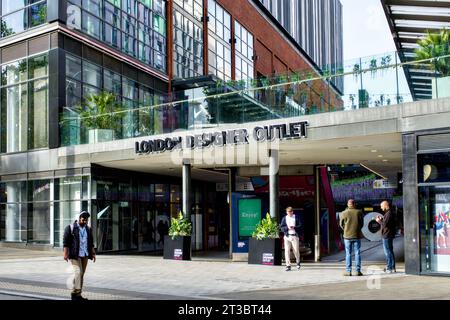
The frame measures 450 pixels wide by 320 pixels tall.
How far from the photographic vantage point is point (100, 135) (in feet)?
77.7

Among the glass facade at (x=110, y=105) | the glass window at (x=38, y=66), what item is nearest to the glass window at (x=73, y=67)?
the glass facade at (x=110, y=105)

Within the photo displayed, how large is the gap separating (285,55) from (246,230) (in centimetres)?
3785

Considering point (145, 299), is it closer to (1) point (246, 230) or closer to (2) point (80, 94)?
(1) point (246, 230)

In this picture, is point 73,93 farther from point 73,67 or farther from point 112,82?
point 112,82

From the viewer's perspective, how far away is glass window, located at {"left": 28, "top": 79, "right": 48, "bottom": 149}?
26.4 meters

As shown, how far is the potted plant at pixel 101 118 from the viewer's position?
2352 centimetres

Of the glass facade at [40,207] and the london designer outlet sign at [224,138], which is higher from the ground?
the london designer outlet sign at [224,138]

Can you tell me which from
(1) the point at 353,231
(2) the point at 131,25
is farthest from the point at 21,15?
(1) the point at 353,231

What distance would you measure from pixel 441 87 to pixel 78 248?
9.45m

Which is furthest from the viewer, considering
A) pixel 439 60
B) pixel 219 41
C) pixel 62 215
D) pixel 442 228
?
pixel 219 41

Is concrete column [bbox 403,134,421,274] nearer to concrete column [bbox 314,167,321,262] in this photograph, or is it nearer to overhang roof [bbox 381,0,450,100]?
overhang roof [bbox 381,0,450,100]

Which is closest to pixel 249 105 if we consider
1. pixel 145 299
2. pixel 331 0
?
pixel 145 299

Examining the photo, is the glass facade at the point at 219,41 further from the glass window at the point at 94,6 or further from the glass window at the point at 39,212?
the glass window at the point at 39,212

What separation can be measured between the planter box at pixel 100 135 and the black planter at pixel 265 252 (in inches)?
302
